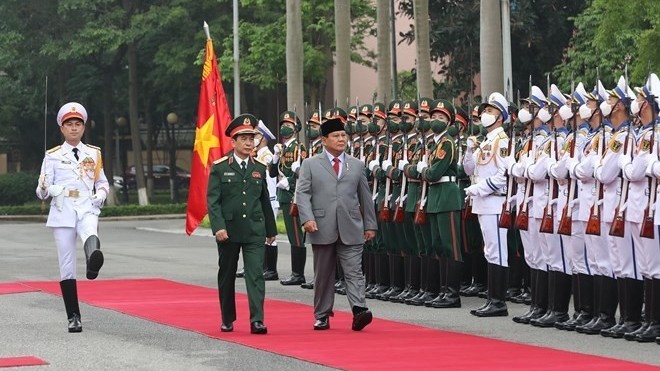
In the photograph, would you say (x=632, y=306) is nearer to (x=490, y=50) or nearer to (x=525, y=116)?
(x=525, y=116)

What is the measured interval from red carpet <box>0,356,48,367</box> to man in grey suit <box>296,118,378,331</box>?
3.21 meters

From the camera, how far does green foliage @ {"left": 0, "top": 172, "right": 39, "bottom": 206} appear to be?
62.2m

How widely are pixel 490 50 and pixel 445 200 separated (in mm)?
9954

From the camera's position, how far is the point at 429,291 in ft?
57.4

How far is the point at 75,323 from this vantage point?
14523 millimetres

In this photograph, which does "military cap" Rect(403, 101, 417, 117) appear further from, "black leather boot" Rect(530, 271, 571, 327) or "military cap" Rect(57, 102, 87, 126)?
"military cap" Rect(57, 102, 87, 126)

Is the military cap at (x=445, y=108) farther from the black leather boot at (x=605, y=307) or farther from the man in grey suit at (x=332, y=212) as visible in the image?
the black leather boot at (x=605, y=307)

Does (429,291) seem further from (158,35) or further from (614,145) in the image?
(158,35)

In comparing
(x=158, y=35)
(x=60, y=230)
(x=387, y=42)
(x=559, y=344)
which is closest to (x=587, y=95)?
(x=559, y=344)

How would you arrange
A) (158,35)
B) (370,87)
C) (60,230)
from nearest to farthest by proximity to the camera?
(60,230)
(158,35)
(370,87)

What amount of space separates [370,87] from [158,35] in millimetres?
9239

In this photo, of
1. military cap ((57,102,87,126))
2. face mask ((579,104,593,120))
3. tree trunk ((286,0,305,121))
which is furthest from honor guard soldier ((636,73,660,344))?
tree trunk ((286,0,305,121))

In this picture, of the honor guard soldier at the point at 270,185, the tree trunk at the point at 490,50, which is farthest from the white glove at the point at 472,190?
the tree trunk at the point at 490,50

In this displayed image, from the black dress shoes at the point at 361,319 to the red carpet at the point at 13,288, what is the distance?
19.8 ft
